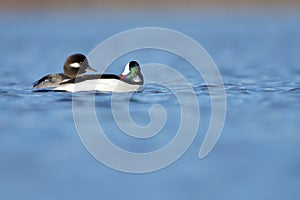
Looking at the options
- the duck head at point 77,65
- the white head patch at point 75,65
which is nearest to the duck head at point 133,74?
the duck head at point 77,65

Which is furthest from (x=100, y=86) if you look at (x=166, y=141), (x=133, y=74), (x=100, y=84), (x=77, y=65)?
(x=166, y=141)

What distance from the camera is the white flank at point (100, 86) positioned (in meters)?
12.5

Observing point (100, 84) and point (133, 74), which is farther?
point (133, 74)

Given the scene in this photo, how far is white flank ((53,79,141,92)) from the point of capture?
492 inches

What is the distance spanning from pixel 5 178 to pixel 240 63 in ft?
41.8

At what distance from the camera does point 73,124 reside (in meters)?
10.2

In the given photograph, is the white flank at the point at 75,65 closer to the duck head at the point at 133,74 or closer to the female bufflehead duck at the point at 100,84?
the duck head at the point at 133,74

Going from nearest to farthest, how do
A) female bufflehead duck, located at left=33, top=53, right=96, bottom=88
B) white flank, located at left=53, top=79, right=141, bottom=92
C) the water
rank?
the water → white flank, located at left=53, top=79, right=141, bottom=92 → female bufflehead duck, located at left=33, top=53, right=96, bottom=88

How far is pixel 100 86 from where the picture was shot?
12.5 metres

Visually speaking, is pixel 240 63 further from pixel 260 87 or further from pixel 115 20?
pixel 115 20

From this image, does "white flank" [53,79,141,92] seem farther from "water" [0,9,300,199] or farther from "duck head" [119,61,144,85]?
"duck head" [119,61,144,85]

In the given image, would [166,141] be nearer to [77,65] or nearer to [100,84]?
[100,84]

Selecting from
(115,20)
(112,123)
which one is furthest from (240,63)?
(115,20)

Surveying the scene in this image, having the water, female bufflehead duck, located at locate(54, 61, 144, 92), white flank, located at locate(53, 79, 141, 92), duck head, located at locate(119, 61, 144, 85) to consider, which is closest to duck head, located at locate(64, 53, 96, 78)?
duck head, located at locate(119, 61, 144, 85)
